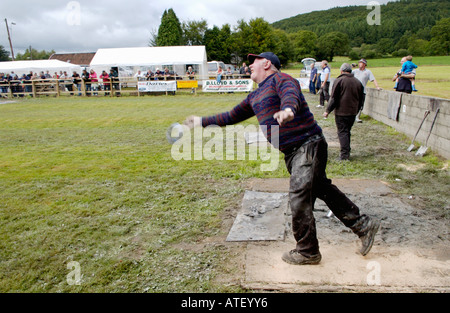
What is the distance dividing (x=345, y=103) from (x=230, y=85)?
60.0 ft

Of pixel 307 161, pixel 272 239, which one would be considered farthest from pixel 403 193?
pixel 307 161

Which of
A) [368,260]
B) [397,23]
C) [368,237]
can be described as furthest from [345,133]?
[397,23]

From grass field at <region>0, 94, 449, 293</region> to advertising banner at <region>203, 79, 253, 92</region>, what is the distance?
15649 millimetres

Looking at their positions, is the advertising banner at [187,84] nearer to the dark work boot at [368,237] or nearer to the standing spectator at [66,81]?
the standing spectator at [66,81]

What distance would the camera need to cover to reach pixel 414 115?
8.84 m

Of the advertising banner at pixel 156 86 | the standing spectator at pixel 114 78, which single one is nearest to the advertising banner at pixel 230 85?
the advertising banner at pixel 156 86

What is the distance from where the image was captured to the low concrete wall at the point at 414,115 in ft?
23.7

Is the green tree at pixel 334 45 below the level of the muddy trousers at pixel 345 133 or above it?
above

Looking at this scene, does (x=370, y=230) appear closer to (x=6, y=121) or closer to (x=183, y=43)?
(x=6, y=121)

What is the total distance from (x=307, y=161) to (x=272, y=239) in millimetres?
1182

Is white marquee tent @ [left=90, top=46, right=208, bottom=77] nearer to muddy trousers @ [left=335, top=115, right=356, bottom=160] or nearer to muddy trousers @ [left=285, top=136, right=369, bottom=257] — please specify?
muddy trousers @ [left=335, top=115, right=356, bottom=160]

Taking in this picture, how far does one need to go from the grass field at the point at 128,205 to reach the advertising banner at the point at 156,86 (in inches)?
626

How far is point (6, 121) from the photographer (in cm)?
1416

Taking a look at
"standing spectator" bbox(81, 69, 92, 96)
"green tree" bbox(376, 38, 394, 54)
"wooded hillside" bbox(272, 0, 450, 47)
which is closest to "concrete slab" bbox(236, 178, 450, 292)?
"standing spectator" bbox(81, 69, 92, 96)
